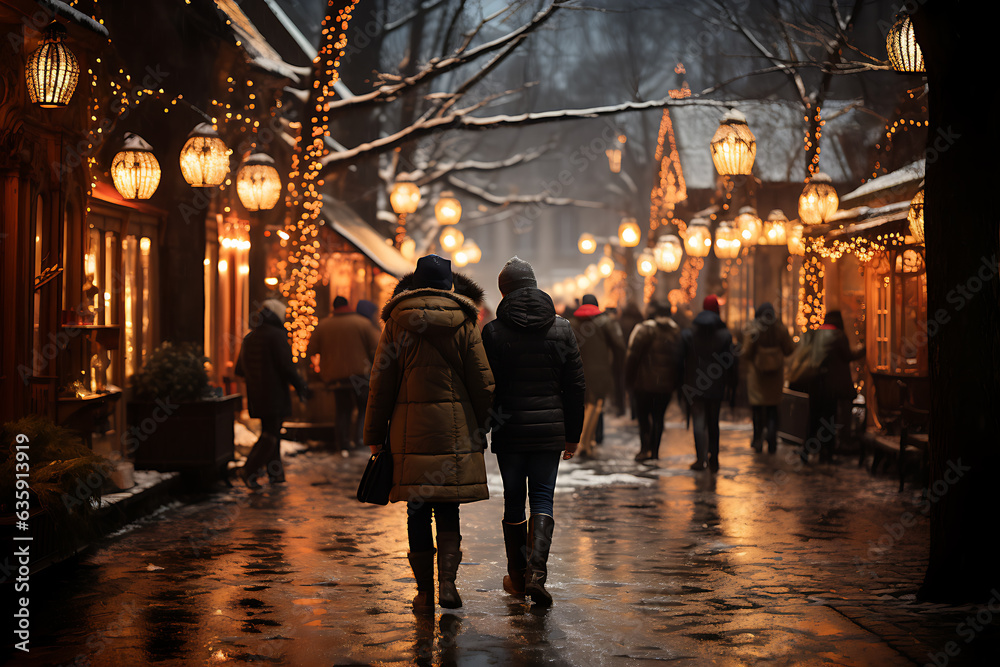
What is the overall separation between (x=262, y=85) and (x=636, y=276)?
1159 inches

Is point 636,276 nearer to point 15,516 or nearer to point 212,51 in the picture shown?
point 212,51

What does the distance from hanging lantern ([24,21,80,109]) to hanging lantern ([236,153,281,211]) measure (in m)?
5.30

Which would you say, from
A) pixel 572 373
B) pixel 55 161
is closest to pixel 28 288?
pixel 55 161

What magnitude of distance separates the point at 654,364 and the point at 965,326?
7.67m

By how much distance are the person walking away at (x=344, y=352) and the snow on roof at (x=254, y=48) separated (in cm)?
328

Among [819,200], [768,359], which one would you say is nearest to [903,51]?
[819,200]

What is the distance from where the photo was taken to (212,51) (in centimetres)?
1373

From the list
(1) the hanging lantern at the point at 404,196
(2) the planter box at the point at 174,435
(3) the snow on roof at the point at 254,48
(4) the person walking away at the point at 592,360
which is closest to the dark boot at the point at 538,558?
(2) the planter box at the point at 174,435

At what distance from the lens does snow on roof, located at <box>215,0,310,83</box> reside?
14.6 meters

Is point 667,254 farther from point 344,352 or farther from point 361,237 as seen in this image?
point 344,352

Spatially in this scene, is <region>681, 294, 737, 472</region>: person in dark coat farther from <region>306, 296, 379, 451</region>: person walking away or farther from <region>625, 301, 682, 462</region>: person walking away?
<region>306, 296, 379, 451</region>: person walking away

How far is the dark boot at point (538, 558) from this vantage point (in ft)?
21.0

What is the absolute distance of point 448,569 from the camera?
6.32m

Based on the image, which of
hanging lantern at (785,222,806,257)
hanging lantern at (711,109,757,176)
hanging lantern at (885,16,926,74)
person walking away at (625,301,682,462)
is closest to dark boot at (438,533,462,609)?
hanging lantern at (885,16,926,74)
